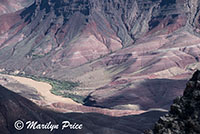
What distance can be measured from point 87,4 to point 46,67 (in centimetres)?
3422

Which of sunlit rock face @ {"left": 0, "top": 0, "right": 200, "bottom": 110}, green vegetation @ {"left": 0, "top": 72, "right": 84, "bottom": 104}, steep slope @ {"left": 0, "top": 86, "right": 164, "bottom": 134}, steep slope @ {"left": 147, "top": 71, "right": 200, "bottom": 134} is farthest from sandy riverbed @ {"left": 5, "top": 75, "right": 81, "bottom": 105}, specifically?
steep slope @ {"left": 147, "top": 71, "right": 200, "bottom": 134}

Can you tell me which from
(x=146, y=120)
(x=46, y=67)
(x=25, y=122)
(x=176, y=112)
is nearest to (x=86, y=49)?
(x=46, y=67)

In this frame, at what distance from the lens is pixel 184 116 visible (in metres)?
12.9

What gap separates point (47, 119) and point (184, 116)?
27.3m

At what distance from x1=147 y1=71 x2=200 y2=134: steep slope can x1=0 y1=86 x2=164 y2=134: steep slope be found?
24230mm

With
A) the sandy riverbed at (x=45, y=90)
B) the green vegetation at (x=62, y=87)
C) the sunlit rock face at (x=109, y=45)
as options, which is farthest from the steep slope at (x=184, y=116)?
the green vegetation at (x=62, y=87)

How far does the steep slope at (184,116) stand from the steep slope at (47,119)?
79.5 ft

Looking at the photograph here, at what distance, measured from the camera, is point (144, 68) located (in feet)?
303

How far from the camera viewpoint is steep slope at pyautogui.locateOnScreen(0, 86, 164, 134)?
3616cm

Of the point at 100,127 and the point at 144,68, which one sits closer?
the point at 100,127

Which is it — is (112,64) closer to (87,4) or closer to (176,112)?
(87,4)

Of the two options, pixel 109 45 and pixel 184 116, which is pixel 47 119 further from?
pixel 109 45

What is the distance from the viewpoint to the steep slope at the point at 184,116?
12398 millimetres

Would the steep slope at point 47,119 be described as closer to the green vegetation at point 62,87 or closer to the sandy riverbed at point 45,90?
the sandy riverbed at point 45,90
